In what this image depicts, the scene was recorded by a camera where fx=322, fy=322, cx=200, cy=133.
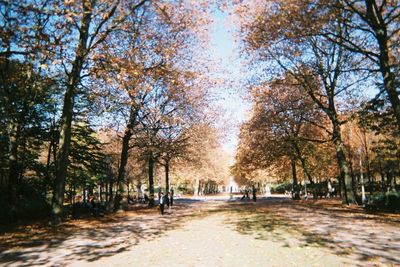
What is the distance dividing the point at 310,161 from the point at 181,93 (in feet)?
76.1

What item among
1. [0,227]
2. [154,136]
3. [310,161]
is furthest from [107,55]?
[310,161]

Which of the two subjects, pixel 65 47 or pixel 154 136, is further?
pixel 154 136

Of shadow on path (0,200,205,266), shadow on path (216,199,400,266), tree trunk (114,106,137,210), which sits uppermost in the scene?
tree trunk (114,106,137,210)

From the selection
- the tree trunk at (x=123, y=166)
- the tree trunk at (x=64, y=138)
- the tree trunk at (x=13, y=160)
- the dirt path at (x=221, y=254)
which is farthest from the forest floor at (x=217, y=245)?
the tree trunk at (x=123, y=166)

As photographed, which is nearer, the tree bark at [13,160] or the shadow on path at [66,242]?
the shadow on path at [66,242]

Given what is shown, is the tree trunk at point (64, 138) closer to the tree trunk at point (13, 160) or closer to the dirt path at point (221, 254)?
the tree trunk at point (13, 160)

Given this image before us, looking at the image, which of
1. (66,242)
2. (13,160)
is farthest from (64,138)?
(66,242)

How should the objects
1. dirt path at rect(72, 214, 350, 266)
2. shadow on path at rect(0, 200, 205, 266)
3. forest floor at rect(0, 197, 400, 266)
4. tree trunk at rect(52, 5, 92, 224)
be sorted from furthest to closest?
tree trunk at rect(52, 5, 92, 224) → shadow on path at rect(0, 200, 205, 266) → forest floor at rect(0, 197, 400, 266) → dirt path at rect(72, 214, 350, 266)

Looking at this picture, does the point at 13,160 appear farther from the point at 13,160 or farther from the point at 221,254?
the point at 221,254

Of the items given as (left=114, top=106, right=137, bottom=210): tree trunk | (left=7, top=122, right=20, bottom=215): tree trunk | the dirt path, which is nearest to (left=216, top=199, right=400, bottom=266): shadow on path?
the dirt path

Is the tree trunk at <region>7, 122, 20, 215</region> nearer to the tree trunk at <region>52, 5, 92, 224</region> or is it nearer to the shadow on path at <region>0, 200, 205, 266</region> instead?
the shadow on path at <region>0, 200, 205, 266</region>

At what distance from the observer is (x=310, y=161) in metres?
43.3

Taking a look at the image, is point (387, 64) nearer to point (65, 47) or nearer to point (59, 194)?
point (65, 47)

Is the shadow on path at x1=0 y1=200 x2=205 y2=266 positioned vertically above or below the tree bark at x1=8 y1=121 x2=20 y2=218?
below
